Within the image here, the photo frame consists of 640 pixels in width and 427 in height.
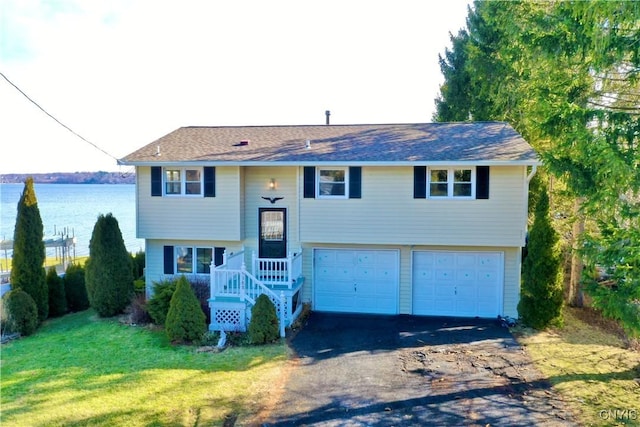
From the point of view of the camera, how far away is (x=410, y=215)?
12.5m

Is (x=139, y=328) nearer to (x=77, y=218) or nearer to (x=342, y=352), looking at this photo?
(x=342, y=352)

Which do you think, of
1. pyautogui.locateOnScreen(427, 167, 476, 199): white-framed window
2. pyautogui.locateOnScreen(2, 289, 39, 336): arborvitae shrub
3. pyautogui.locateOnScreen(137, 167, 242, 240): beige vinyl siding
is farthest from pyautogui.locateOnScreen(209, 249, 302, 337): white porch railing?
pyautogui.locateOnScreen(2, 289, 39, 336): arborvitae shrub

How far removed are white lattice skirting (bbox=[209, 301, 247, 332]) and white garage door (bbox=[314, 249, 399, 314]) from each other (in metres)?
3.05

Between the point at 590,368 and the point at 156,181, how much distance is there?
12829 millimetres

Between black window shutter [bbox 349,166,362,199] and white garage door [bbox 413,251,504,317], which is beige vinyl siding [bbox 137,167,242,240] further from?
white garage door [bbox 413,251,504,317]

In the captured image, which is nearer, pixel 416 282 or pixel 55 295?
pixel 416 282

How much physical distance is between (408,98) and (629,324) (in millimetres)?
22248

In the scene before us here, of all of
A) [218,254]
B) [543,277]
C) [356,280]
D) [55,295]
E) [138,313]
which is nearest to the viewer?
[543,277]

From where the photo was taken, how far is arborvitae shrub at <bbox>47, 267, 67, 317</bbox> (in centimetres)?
1430

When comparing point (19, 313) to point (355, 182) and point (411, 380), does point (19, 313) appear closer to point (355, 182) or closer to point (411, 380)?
point (355, 182)

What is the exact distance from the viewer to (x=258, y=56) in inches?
675

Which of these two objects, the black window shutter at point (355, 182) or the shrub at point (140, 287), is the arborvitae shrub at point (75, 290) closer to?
the shrub at point (140, 287)

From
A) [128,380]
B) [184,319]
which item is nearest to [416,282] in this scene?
[184,319]

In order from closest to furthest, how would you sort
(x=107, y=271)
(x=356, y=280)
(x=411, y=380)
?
1. (x=411, y=380)
2. (x=107, y=271)
3. (x=356, y=280)
